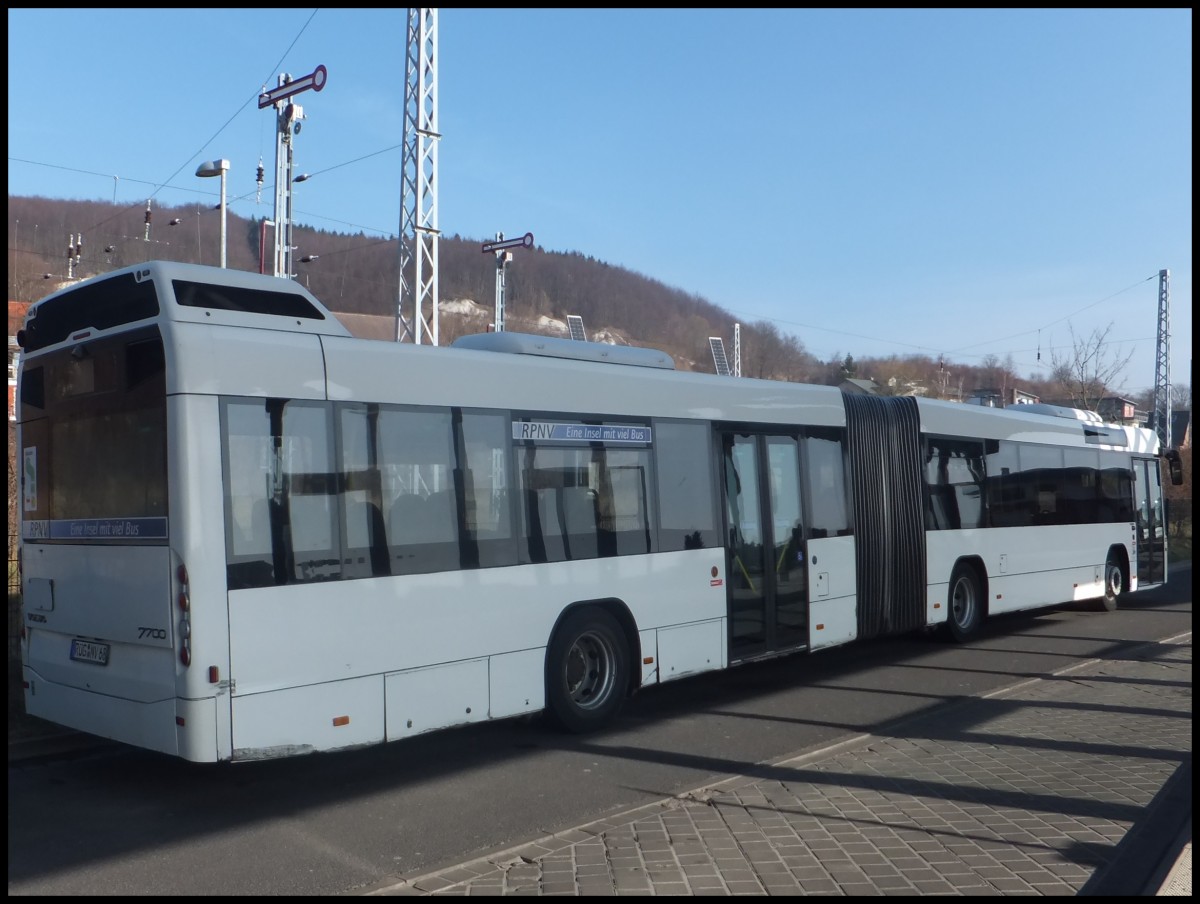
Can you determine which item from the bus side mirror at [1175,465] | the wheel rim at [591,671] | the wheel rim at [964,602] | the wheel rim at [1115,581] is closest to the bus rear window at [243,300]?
the wheel rim at [591,671]

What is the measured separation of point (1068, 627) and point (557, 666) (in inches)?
389

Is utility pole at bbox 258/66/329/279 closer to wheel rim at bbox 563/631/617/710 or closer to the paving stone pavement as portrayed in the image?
wheel rim at bbox 563/631/617/710

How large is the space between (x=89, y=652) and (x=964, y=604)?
10.3 metres

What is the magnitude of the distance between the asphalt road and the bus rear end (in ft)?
1.78

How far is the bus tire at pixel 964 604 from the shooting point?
508 inches

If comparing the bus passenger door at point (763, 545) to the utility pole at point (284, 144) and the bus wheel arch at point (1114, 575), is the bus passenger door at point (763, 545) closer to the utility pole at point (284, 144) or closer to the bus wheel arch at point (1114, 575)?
the bus wheel arch at point (1114, 575)

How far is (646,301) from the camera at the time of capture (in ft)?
204

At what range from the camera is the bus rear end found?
6.12m

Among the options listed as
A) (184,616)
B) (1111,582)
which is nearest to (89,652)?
(184,616)

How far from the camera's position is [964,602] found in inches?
526

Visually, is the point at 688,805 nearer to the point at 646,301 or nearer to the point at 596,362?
the point at 596,362

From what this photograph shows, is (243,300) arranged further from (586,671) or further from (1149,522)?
(1149,522)

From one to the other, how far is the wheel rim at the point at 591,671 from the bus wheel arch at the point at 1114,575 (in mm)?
11046

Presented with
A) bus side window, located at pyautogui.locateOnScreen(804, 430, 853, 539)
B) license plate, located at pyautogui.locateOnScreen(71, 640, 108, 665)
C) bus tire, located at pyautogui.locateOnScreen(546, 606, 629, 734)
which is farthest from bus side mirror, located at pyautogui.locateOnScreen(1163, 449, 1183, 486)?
license plate, located at pyautogui.locateOnScreen(71, 640, 108, 665)
